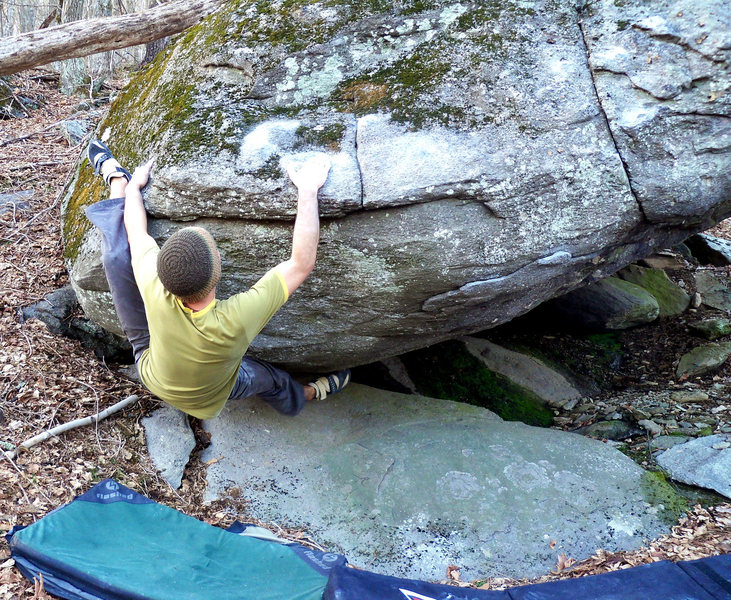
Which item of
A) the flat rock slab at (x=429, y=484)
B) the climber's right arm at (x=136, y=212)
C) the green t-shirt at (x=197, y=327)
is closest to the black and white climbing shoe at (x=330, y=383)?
the flat rock slab at (x=429, y=484)

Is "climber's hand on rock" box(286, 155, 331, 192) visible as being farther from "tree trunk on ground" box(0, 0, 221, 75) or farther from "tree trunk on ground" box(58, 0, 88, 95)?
"tree trunk on ground" box(58, 0, 88, 95)

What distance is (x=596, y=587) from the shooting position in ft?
9.71

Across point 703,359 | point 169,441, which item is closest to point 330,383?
point 169,441

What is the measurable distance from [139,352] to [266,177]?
4.30 ft

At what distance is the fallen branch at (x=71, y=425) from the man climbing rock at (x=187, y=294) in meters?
0.74

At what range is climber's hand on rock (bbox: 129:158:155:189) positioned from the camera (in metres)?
3.67

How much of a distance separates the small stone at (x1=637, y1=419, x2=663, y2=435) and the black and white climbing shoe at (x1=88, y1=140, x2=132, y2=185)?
406 cm

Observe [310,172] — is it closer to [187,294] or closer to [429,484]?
[187,294]

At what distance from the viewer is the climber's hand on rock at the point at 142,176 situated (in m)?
3.67

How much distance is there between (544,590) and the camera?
2986mm

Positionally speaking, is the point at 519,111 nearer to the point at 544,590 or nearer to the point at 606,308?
the point at 544,590

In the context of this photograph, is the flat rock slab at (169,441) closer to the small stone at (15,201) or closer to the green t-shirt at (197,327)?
Answer: the green t-shirt at (197,327)

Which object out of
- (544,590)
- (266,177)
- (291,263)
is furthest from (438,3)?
(544,590)

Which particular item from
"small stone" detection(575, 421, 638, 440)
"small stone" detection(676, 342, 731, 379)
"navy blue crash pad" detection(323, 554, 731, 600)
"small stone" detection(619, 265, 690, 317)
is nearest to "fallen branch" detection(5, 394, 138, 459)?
"navy blue crash pad" detection(323, 554, 731, 600)
